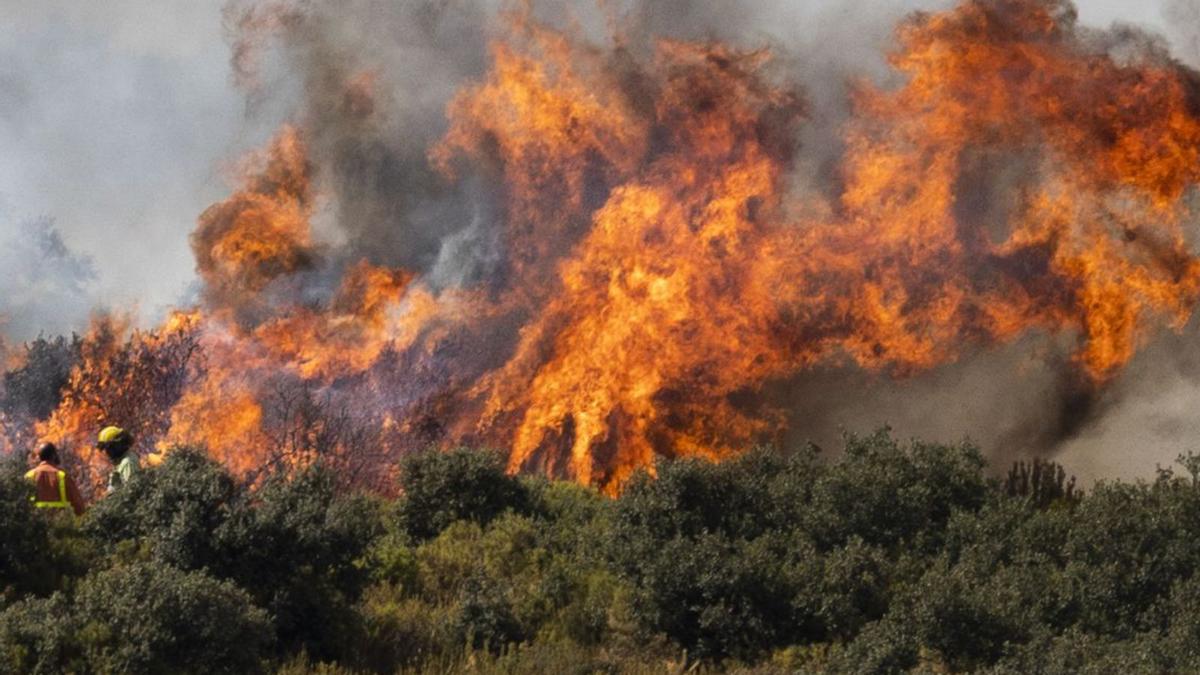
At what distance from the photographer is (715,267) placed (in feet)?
77.7

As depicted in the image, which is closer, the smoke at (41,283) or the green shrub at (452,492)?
the green shrub at (452,492)

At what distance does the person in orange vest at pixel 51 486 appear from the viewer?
15016 mm

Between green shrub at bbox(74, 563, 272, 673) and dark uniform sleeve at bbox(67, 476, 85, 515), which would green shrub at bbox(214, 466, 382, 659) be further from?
dark uniform sleeve at bbox(67, 476, 85, 515)

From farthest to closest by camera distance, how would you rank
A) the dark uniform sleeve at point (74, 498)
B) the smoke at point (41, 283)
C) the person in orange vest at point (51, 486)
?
the smoke at point (41, 283)
the dark uniform sleeve at point (74, 498)
the person in orange vest at point (51, 486)

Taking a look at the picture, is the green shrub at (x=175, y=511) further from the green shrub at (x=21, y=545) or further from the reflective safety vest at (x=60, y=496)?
the reflective safety vest at (x=60, y=496)

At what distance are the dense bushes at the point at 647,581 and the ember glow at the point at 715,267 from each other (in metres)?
6.39

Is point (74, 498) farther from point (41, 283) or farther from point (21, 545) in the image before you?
point (41, 283)

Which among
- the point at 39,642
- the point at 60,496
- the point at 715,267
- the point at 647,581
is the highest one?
the point at 715,267

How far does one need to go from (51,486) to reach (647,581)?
565 centimetres

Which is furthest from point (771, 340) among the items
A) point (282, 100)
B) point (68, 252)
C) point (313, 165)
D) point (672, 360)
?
point (68, 252)

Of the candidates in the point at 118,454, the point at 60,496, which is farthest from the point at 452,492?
the point at 60,496

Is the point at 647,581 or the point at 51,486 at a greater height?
the point at 51,486

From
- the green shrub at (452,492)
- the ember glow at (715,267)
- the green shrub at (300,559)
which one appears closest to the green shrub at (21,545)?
the green shrub at (300,559)

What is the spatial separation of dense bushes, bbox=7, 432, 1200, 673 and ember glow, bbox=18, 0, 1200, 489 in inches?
252
